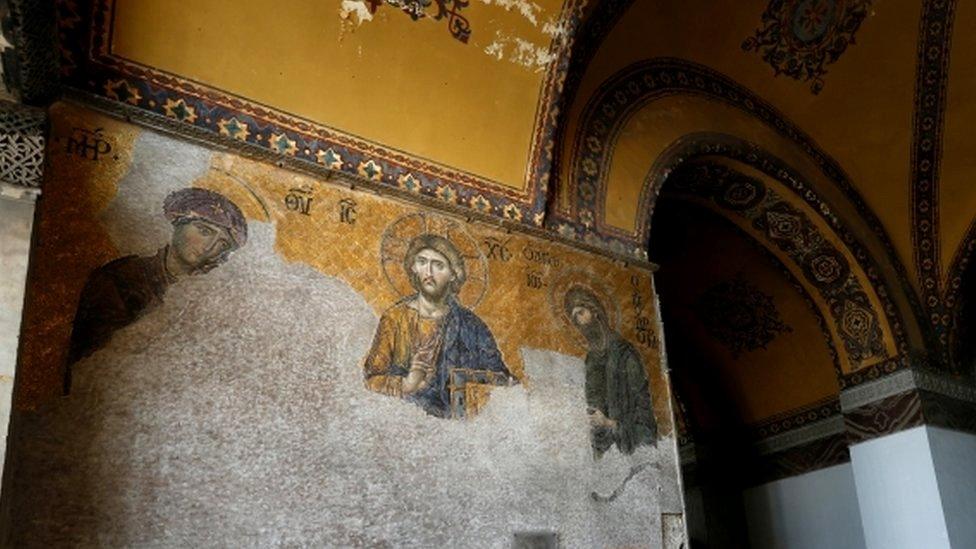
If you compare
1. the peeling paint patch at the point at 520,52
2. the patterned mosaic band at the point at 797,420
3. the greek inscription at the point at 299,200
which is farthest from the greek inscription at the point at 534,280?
the patterned mosaic band at the point at 797,420

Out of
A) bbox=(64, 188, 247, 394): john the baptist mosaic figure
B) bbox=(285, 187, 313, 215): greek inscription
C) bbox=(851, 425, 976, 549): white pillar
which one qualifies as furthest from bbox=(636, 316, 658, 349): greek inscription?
bbox=(851, 425, 976, 549): white pillar

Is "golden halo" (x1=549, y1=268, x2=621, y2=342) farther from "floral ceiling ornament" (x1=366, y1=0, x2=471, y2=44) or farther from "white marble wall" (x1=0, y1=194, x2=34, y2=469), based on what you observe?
"white marble wall" (x1=0, y1=194, x2=34, y2=469)

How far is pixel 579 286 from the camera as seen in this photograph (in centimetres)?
531

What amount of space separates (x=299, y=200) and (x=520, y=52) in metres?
1.74

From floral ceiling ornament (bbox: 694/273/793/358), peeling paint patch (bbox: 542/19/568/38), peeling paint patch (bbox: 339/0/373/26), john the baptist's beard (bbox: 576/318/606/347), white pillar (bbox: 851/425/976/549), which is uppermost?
peeling paint patch (bbox: 542/19/568/38)

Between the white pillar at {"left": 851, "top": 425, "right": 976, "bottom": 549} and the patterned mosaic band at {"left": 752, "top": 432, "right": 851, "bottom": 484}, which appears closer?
the white pillar at {"left": 851, "top": 425, "right": 976, "bottom": 549}

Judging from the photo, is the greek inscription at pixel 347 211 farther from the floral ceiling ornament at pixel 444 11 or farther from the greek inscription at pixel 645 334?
the greek inscription at pixel 645 334

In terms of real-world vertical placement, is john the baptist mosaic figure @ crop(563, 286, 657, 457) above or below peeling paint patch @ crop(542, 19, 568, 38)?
below

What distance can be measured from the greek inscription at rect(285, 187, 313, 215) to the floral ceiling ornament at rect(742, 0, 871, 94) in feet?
13.1

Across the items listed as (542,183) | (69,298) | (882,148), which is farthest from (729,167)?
(69,298)

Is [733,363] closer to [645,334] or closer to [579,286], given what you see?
[645,334]

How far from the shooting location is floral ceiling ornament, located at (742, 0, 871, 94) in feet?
21.9

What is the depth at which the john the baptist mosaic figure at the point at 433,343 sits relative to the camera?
432 centimetres

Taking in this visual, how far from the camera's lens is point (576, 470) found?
4723 millimetres
